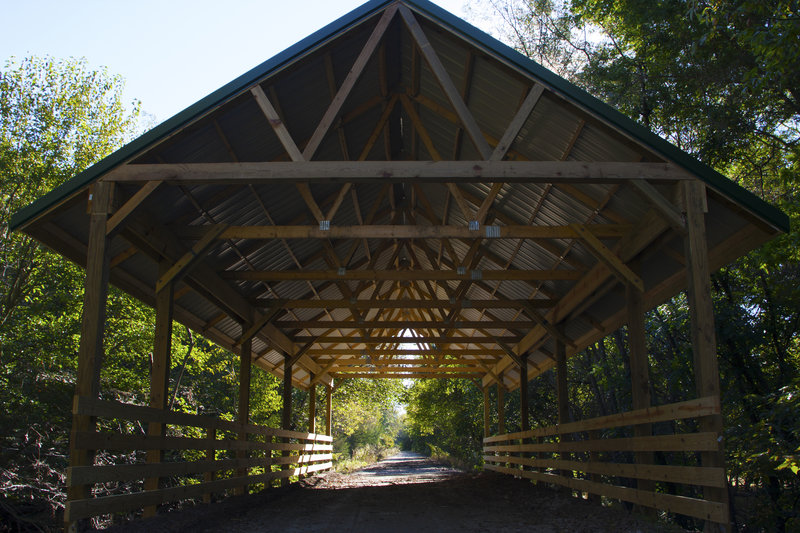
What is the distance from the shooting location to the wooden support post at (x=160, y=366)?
7.72m

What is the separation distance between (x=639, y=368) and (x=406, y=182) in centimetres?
404

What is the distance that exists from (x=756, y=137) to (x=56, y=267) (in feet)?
58.4

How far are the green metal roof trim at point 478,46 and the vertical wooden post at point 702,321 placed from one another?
1.15ft

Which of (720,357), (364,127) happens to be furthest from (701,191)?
(720,357)

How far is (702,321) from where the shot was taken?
20.0ft

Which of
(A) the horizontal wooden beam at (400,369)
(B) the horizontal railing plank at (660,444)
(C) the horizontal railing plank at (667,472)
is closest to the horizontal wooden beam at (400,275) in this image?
(B) the horizontal railing plank at (660,444)

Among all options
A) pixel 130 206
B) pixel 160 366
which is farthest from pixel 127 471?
pixel 130 206

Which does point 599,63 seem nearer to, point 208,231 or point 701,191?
point 701,191

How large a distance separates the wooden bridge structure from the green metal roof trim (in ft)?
0.07

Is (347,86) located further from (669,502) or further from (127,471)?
(669,502)

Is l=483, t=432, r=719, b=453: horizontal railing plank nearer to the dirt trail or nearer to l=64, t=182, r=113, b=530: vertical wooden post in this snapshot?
the dirt trail

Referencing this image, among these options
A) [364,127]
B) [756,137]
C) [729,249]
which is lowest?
[729,249]

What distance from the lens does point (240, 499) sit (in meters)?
9.52

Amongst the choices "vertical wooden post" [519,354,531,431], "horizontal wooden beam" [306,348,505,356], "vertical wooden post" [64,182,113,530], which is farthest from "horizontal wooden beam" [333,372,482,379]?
"vertical wooden post" [64,182,113,530]
